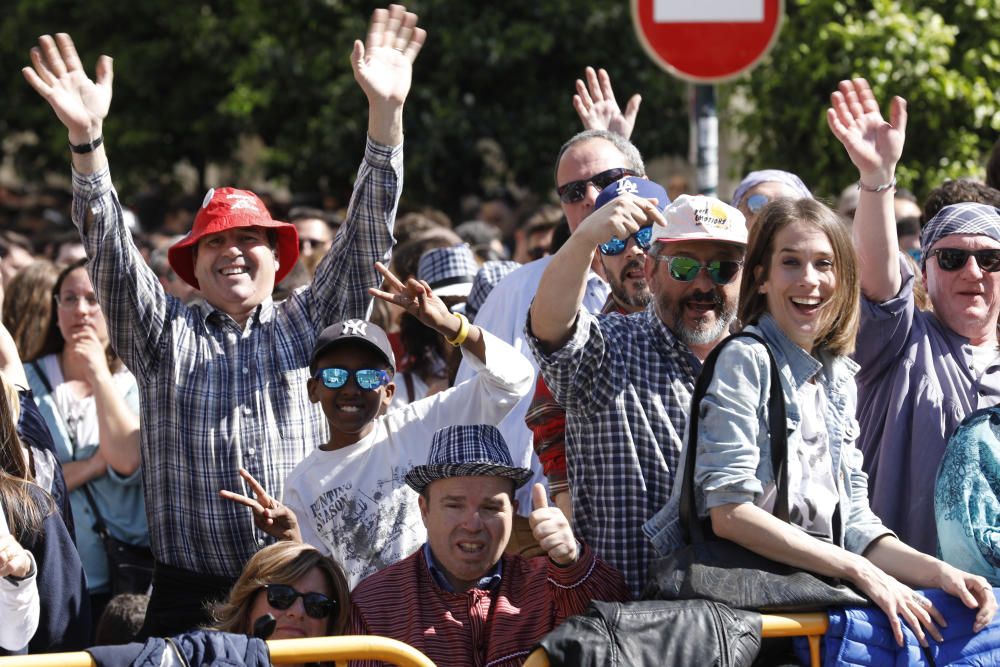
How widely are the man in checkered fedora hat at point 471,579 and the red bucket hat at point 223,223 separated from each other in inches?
46.6

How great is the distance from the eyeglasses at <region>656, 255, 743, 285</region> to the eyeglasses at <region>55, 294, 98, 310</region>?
297 cm

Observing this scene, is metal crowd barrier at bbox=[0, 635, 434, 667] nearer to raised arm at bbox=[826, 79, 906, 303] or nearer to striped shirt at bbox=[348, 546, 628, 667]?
striped shirt at bbox=[348, 546, 628, 667]

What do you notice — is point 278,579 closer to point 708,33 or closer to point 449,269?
point 449,269

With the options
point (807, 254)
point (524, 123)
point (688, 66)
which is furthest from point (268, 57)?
point (807, 254)

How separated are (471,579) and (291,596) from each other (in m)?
0.52

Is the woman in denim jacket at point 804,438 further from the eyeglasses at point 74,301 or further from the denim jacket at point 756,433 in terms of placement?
the eyeglasses at point 74,301

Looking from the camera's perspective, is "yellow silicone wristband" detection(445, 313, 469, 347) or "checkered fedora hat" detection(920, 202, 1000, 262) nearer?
"yellow silicone wristband" detection(445, 313, 469, 347)

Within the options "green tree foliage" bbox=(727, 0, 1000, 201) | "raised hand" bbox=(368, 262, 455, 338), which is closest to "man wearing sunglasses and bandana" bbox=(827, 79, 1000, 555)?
"raised hand" bbox=(368, 262, 455, 338)

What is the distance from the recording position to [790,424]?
162 inches

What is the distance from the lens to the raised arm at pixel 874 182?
4578mm

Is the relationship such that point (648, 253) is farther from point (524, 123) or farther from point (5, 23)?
point (5, 23)

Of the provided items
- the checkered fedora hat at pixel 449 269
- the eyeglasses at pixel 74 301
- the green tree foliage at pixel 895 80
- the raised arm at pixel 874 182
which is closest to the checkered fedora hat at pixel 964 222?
the raised arm at pixel 874 182

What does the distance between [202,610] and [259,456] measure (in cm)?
52

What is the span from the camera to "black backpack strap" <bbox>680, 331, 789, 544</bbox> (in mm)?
4074
